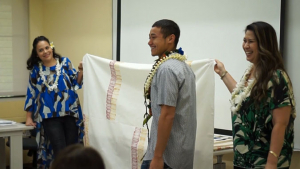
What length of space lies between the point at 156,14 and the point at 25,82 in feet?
7.18

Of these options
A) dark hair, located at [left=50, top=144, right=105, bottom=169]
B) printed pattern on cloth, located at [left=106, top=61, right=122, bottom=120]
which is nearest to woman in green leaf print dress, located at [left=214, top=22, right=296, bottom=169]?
dark hair, located at [left=50, top=144, right=105, bottom=169]

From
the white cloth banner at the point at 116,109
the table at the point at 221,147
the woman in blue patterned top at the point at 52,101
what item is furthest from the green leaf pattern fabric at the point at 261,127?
the woman in blue patterned top at the point at 52,101

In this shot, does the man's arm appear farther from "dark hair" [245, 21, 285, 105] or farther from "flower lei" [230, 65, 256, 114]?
"dark hair" [245, 21, 285, 105]

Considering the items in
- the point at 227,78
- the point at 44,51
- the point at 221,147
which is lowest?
the point at 221,147

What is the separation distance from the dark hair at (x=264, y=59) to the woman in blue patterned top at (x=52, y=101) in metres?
2.28

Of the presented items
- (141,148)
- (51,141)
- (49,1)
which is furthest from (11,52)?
(141,148)

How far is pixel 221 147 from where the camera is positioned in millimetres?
3488

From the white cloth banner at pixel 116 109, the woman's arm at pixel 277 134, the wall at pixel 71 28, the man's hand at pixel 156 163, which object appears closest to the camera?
the woman's arm at pixel 277 134

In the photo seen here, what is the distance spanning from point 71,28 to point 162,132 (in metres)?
3.59

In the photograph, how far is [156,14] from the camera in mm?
4652

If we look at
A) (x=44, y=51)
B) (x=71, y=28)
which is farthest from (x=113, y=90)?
(x=71, y=28)

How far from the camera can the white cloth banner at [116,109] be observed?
368 centimetres

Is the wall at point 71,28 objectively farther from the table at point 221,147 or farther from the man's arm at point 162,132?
the man's arm at point 162,132

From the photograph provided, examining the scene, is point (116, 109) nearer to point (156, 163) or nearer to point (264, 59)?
point (156, 163)
